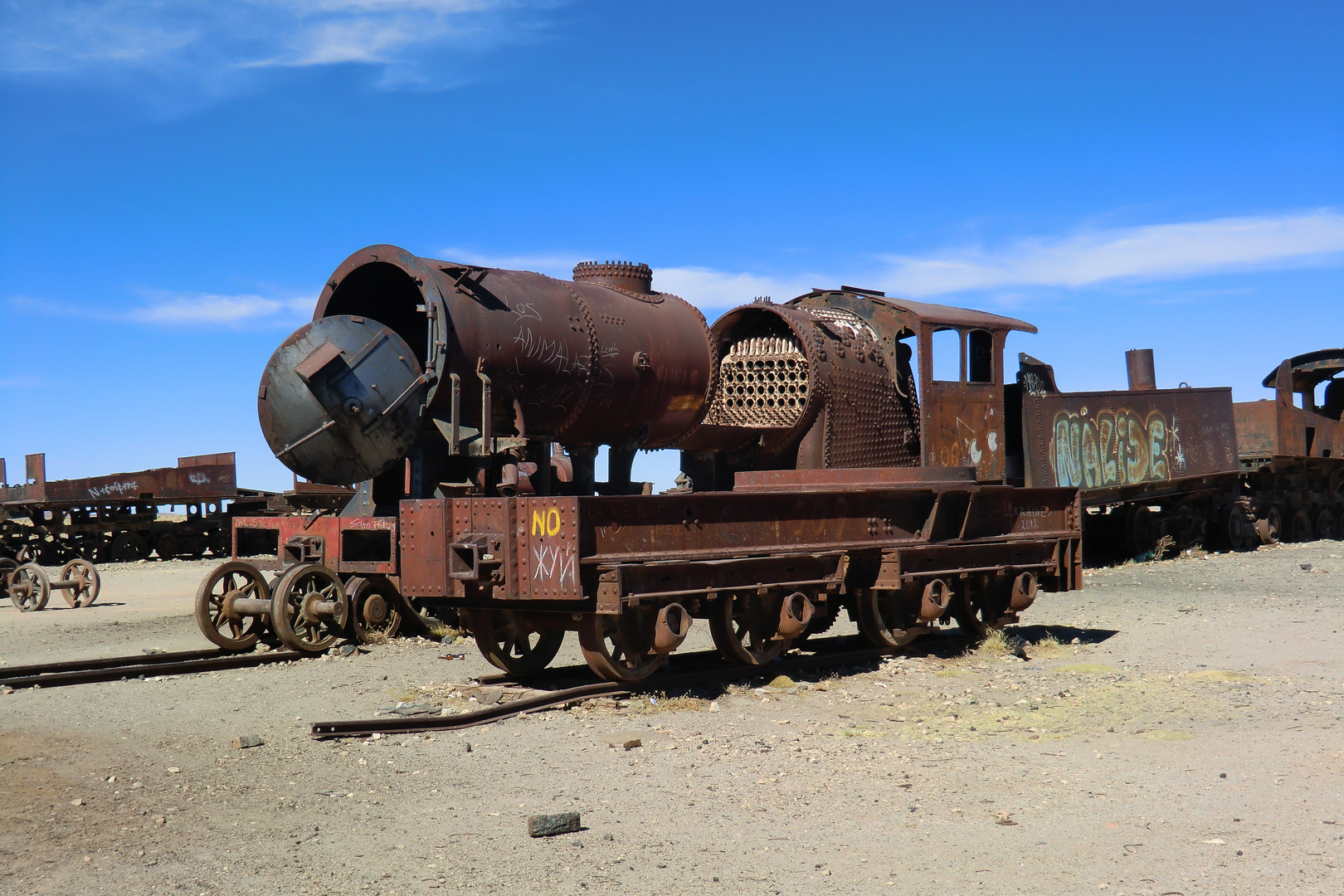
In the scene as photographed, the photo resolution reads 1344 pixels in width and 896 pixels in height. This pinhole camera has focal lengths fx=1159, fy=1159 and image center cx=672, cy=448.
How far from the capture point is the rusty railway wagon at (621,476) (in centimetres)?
809

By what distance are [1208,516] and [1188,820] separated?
708 inches

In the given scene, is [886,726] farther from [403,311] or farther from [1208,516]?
[1208,516]

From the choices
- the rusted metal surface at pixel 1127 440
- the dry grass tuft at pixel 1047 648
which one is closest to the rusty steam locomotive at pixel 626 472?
the dry grass tuft at pixel 1047 648

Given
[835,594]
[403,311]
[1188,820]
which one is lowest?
[1188,820]

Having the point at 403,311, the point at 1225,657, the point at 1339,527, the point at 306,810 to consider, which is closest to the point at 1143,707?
the point at 1225,657

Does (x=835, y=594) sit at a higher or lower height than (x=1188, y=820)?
higher

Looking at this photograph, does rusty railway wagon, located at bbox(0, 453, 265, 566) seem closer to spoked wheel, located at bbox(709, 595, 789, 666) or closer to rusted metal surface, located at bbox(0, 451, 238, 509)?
rusted metal surface, located at bbox(0, 451, 238, 509)

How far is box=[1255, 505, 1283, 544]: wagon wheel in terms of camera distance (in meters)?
21.5

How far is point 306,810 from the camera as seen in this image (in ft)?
18.1

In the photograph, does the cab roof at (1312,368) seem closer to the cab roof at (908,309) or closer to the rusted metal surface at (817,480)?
the cab roof at (908,309)

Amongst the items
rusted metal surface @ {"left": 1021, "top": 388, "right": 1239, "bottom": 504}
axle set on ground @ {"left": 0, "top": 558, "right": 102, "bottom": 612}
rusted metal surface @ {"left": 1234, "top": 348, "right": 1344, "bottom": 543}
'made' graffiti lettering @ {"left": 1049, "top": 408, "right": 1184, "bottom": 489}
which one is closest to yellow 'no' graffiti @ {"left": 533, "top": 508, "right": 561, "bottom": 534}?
rusted metal surface @ {"left": 1021, "top": 388, "right": 1239, "bottom": 504}

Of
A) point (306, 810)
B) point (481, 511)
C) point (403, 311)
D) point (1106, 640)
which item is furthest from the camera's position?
point (1106, 640)

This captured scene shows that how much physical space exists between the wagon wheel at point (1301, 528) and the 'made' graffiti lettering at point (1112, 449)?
6.72 meters

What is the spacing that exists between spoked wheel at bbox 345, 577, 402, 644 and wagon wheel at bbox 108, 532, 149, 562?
57.8 feet
